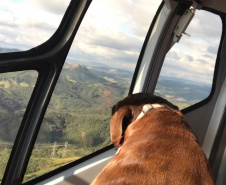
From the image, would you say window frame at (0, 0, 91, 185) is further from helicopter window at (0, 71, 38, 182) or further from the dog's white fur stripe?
the dog's white fur stripe

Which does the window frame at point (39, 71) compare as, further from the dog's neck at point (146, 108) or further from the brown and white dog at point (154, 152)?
the dog's neck at point (146, 108)

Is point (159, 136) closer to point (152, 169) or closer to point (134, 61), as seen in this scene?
point (152, 169)

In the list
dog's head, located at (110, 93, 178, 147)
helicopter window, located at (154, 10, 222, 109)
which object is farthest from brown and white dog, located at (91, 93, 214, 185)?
helicopter window, located at (154, 10, 222, 109)

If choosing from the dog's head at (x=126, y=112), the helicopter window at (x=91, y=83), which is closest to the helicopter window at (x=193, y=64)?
the helicopter window at (x=91, y=83)

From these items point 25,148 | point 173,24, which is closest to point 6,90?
point 25,148

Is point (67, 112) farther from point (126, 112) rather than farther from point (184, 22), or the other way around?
point (184, 22)

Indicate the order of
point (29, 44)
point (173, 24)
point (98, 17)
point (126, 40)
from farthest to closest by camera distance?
point (173, 24) < point (126, 40) < point (98, 17) < point (29, 44)
